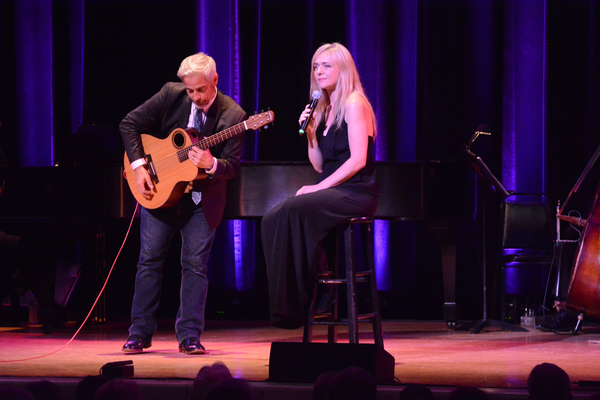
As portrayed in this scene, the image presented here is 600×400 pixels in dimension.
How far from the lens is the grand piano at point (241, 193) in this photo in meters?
4.92

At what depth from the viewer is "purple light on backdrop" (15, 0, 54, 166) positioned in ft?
21.7

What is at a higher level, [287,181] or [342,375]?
[287,181]

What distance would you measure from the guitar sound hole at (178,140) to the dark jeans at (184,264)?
272 millimetres

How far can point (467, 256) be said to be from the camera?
6.14 meters

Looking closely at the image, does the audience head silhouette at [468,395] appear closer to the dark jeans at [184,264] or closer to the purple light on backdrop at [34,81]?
the dark jeans at [184,264]

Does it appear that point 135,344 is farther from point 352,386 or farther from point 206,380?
point 352,386

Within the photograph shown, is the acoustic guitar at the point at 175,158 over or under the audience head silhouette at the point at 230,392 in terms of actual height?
over

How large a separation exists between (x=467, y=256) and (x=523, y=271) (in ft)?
1.56

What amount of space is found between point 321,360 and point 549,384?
0.98 meters

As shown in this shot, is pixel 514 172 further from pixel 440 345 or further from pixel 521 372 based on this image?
pixel 521 372

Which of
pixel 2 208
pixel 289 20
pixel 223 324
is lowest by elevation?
pixel 223 324

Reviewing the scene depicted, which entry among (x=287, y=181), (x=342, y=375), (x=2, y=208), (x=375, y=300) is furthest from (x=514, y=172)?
(x=342, y=375)

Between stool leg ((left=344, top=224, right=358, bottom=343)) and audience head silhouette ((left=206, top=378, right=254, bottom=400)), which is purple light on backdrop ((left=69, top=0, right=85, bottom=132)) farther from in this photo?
audience head silhouette ((left=206, top=378, right=254, bottom=400))

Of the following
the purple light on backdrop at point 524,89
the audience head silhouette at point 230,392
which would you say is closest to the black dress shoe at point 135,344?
the audience head silhouette at point 230,392
